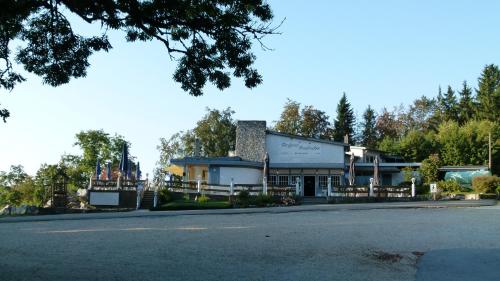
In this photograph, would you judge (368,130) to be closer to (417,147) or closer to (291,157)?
(417,147)

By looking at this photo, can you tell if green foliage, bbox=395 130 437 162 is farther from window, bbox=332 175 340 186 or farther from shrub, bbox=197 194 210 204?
shrub, bbox=197 194 210 204

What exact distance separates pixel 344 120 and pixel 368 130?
549cm

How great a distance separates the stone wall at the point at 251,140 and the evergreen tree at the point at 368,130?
1345 inches

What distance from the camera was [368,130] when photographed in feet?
256

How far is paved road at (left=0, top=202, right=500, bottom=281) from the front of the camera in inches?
344

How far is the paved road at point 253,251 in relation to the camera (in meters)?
8.73

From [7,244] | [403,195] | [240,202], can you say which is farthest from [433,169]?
[7,244]

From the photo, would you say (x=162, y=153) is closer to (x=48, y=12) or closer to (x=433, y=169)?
(x=433, y=169)

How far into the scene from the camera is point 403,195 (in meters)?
32.0

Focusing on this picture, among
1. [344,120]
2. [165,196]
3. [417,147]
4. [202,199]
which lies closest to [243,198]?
[202,199]

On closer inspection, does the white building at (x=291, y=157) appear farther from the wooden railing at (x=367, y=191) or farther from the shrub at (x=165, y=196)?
the shrub at (x=165, y=196)

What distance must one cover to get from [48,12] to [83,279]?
14.0 ft

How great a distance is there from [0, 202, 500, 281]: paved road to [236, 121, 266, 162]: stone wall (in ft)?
87.8

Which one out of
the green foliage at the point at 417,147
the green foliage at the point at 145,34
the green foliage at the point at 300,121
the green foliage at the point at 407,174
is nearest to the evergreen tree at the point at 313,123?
the green foliage at the point at 300,121
